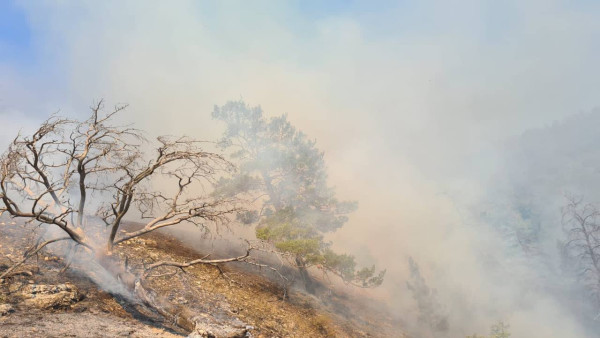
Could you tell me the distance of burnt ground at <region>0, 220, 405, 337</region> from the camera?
545cm

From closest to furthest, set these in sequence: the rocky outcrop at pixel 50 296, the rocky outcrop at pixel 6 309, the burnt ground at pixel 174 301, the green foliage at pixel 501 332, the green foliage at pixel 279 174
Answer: the rocky outcrop at pixel 6 309 < the burnt ground at pixel 174 301 < the rocky outcrop at pixel 50 296 < the green foliage at pixel 501 332 < the green foliage at pixel 279 174

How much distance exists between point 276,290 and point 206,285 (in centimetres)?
370

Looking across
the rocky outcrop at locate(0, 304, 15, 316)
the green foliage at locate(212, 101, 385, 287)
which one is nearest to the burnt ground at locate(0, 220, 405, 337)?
the rocky outcrop at locate(0, 304, 15, 316)

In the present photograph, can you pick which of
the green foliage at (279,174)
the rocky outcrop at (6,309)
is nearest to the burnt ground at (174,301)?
the rocky outcrop at (6,309)

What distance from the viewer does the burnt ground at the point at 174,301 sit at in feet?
17.9

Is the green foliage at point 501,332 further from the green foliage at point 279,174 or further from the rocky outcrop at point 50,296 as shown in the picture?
the rocky outcrop at point 50,296

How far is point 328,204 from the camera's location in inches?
716

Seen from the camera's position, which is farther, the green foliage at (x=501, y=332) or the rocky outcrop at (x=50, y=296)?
the green foliage at (x=501, y=332)

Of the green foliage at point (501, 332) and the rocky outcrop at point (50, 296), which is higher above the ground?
the green foliage at point (501, 332)

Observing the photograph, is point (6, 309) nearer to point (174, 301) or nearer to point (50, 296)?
point (50, 296)

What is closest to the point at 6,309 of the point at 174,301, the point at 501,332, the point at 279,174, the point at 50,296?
the point at 50,296

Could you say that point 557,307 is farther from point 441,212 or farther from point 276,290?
point 276,290

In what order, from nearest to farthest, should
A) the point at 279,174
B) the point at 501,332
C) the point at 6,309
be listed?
the point at 6,309, the point at 501,332, the point at 279,174

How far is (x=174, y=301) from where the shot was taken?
26.9 feet
